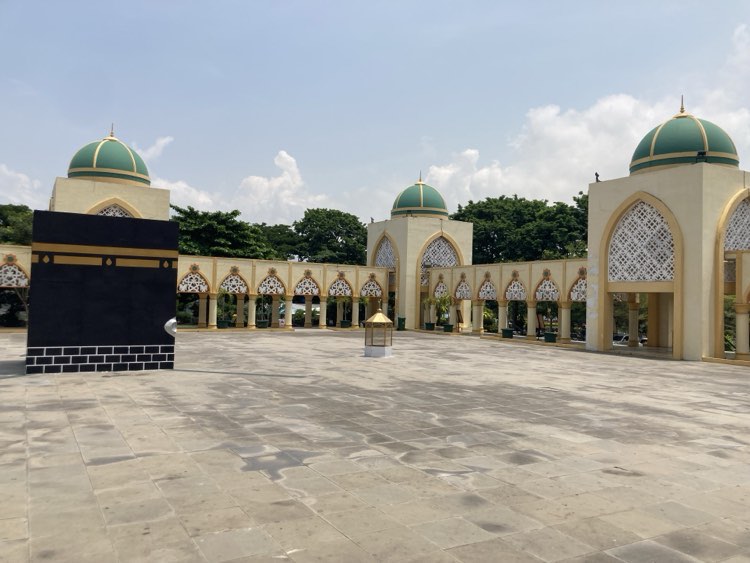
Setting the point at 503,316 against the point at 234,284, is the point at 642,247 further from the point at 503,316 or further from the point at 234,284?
the point at 234,284

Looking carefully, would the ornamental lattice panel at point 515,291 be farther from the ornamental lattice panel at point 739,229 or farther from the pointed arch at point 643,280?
the ornamental lattice panel at point 739,229

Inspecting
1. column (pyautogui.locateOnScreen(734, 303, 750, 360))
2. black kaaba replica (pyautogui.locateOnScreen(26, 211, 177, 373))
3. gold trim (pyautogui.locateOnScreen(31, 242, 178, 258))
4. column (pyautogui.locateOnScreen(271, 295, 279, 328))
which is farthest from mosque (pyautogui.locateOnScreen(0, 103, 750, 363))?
column (pyautogui.locateOnScreen(271, 295, 279, 328))

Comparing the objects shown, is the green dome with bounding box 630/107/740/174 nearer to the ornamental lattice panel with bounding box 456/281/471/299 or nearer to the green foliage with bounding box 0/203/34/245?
the ornamental lattice panel with bounding box 456/281/471/299

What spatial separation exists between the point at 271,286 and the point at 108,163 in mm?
10464

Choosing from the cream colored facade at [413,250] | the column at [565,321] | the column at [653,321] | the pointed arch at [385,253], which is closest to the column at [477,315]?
the cream colored facade at [413,250]

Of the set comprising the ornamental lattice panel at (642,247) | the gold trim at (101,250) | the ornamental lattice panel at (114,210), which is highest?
the ornamental lattice panel at (114,210)

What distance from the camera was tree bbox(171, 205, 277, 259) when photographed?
35688 millimetres

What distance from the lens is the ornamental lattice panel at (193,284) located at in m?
30.5

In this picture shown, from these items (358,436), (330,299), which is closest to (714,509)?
(358,436)

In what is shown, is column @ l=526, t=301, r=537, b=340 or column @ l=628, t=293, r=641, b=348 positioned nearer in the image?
column @ l=628, t=293, r=641, b=348

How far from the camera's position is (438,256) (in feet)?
122

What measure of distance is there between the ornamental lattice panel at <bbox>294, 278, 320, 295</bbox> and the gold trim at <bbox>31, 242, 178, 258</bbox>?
19450 millimetres

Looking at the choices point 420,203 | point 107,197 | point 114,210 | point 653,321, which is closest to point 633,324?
point 653,321

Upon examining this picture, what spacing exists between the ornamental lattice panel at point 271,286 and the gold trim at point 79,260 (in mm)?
19017
